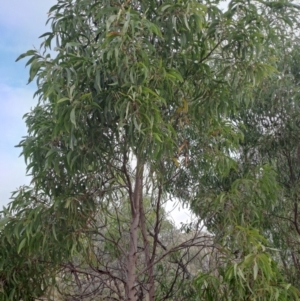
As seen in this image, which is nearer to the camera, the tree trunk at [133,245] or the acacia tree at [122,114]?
the acacia tree at [122,114]

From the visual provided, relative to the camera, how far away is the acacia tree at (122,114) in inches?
69.2

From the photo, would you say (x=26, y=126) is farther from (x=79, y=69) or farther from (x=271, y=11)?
(x=271, y=11)

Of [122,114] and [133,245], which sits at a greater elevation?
[122,114]

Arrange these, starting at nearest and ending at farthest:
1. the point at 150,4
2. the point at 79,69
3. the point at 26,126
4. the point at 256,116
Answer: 1. the point at 79,69
2. the point at 150,4
3. the point at 26,126
4. the point at 256,116

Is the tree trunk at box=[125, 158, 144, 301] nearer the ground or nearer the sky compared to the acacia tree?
nearer the ground

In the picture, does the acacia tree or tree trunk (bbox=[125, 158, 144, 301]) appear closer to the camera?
the acacia tree

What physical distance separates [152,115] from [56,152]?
1.64 feet

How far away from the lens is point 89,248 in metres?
2.17

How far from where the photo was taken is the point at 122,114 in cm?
169

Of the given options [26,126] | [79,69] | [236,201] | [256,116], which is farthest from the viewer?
[256,116]

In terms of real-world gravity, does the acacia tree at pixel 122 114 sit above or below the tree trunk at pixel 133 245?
above

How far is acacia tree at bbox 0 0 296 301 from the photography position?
69.2 inches

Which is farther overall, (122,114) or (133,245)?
(133,245)

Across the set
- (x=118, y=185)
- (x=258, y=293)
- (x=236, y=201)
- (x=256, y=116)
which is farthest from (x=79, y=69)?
(x=256, y=116)
